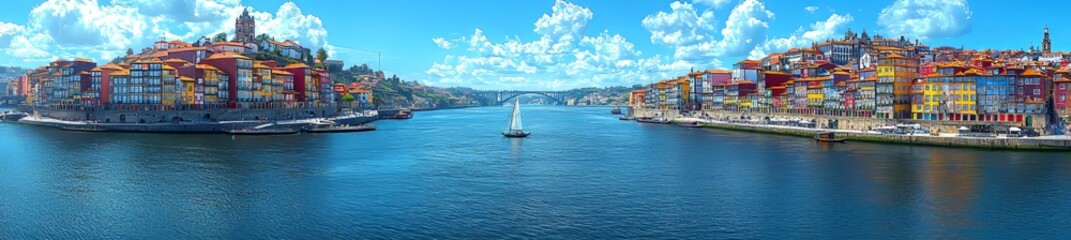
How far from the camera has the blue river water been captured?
971 inches

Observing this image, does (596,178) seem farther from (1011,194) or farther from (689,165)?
(1011,194)

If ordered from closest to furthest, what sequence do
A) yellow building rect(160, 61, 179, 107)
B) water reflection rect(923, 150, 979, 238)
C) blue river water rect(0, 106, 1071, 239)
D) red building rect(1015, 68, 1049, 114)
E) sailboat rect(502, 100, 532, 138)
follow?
blue river water rect(0, 106, 1071, 239), water reflection rect(923, 150, 979, 238), red building rect(1015, 68, 1049, 114), sailboat rect(502, 100, 532, 138), yellow building rect(160, 61, 179, 107)

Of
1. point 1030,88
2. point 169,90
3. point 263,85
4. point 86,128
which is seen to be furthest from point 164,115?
point 1030,88

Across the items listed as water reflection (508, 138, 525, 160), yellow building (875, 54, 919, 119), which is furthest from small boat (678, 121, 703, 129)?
water reflection (508, 138, 525, 160)

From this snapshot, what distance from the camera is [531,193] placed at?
3216cm

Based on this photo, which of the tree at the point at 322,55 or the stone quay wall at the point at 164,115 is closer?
the stone quay wall at the point at 164,115

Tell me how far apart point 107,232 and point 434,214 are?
10392 millimetres

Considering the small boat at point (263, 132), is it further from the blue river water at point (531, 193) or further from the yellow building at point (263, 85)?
the yellow building at point (263, 85)

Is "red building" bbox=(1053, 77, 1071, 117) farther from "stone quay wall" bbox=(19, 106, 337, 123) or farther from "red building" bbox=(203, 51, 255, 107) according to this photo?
"red building" bbox=(203, 51, 255, 107)

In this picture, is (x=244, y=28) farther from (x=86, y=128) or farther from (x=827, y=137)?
(x=827, y=137)

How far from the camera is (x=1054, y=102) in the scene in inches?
2525

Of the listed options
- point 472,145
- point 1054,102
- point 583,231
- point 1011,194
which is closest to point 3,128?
point 472,145

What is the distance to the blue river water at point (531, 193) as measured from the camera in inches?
971

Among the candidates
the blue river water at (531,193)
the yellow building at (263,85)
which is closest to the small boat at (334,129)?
the yellow building at (263,85)
